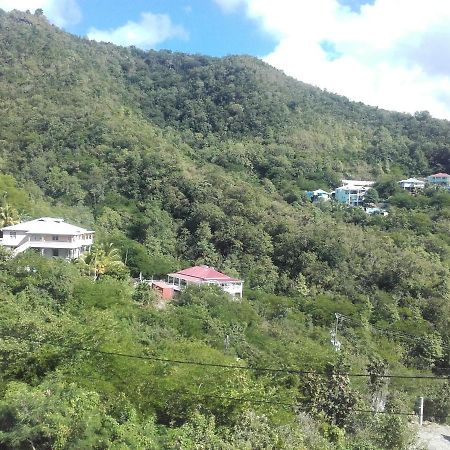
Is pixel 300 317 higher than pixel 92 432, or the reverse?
pixel 300 317

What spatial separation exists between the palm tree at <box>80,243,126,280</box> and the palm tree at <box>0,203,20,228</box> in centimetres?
431

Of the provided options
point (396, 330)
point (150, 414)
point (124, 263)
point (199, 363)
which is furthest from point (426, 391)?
point (124, 263)

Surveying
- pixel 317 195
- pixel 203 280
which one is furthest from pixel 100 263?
pixel 317 195

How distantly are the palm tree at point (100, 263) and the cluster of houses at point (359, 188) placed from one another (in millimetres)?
24327

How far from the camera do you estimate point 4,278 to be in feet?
72.9

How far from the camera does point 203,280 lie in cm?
2866

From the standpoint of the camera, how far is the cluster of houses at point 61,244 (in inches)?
1061

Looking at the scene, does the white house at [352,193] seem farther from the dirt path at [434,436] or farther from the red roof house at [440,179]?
the dirt path at [434,436]

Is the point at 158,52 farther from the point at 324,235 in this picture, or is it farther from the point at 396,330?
the point at 396,330

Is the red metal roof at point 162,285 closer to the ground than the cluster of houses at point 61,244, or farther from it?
closer to the ground

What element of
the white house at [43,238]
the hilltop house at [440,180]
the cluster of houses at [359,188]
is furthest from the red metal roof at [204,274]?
the hilltop house at [440,180]

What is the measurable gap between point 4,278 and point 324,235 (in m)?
20.0

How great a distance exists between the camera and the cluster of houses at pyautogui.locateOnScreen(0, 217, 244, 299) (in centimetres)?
2695

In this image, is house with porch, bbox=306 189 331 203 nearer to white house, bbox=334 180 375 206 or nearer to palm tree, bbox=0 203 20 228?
white house, bbox=334 180 375 206
